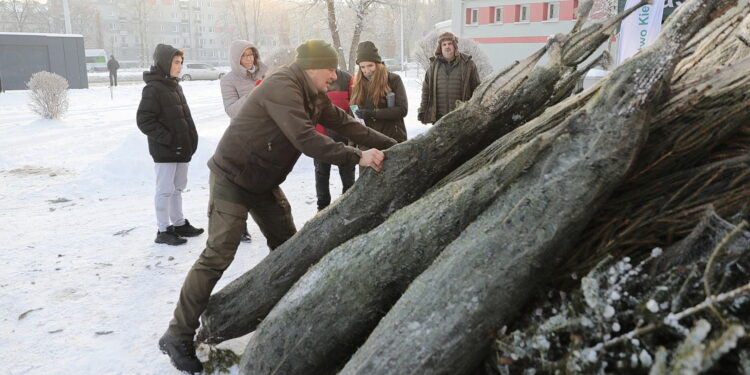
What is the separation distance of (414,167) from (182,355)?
1904 mm

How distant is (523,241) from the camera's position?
2.21 meters

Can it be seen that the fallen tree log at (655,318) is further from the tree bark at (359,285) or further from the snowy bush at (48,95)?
the snowy bush at (48,95)

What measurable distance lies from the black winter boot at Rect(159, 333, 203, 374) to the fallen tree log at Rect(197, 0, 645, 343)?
17 centimetres

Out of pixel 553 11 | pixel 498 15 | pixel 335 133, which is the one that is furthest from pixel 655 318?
pixel 498 15

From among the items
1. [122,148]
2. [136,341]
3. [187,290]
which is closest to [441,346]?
[187,290]

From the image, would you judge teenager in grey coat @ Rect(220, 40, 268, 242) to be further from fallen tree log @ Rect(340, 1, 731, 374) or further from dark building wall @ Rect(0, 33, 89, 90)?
dark building wall @ Rect(0, 33, 89, 90)

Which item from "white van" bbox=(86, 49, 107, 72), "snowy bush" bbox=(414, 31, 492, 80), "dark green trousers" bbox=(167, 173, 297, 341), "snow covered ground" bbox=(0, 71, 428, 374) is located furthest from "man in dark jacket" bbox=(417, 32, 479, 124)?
"white van" bbox=(86, 49, 107, 72)

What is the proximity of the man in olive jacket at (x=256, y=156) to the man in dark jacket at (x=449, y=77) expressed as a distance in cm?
270

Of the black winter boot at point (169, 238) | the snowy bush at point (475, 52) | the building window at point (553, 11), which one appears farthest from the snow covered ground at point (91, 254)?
the building window at point (553, 11)

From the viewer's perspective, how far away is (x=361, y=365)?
2.29 meters

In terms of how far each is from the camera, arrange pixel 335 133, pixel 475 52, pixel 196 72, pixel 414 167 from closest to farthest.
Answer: pixel 414 167
pixel 335 133
pixel 475 52
pixel 196 72

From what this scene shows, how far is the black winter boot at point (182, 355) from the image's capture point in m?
3.40

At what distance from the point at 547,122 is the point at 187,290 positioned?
244 centimetres

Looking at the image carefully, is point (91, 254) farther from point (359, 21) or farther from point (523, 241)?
point (359, 21)
